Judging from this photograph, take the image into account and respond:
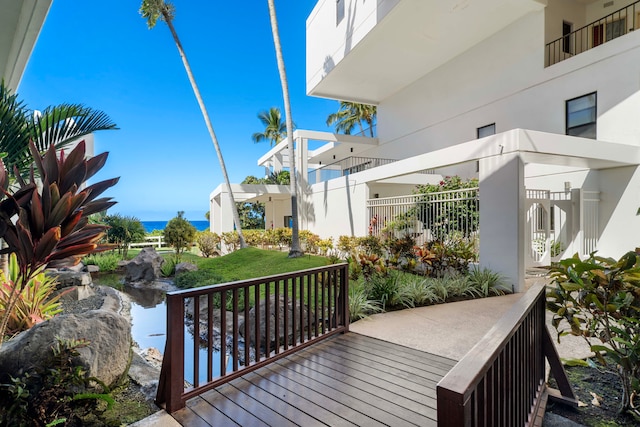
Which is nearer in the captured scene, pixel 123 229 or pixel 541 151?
pixel 541 151

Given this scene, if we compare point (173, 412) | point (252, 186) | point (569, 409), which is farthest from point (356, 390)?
point (252, 186)

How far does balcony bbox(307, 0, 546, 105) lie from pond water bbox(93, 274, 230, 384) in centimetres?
1046

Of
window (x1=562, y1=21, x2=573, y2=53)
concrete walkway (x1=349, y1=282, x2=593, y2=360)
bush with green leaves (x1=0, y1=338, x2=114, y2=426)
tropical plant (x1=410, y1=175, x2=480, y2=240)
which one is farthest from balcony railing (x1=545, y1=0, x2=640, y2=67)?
bush with green leaves (x1=0, y1=338, x2=114, y2=426)

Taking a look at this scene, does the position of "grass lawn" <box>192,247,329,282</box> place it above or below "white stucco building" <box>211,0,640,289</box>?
below

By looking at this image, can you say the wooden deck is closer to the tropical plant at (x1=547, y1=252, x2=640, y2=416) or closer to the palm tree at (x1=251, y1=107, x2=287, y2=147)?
the tropical plant at (x1=547, y1=252, x2=640, y2=416)

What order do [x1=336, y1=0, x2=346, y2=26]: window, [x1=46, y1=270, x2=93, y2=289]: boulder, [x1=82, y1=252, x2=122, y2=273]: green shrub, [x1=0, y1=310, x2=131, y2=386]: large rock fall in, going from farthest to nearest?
[x1=336, y1=0, x2=346, y2=26]: window, [x1=82, y1=252, x2=122, y2=273]: green shrub, [x1=46, y1=270, x2=93, y2=289]: boulder, [x1=0, y1=310, x2=131, y2=386]: large rock

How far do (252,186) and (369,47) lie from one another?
29.1 feet

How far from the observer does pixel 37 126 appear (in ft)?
14.1

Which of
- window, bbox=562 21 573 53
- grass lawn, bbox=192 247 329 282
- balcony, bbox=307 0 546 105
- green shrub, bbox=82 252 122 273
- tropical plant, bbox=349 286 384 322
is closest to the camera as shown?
tropical plant, bbox=349 286 384 322

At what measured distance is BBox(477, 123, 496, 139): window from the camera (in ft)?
39.1

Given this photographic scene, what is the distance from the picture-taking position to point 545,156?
687 centimetres

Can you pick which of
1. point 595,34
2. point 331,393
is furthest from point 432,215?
point 595,34

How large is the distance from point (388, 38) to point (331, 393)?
12135 mm

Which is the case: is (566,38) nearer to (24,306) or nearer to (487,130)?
(487,130)
